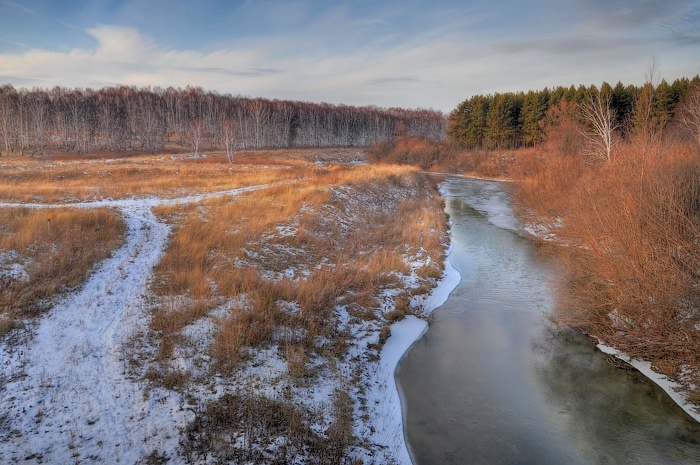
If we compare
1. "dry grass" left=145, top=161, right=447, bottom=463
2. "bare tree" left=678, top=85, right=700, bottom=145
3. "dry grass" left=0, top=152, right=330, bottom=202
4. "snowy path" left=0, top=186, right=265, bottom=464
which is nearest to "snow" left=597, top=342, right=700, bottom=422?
"dry grass" left=145, top=161, right=447, bottom=463

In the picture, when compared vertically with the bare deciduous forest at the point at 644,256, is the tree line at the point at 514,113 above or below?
above

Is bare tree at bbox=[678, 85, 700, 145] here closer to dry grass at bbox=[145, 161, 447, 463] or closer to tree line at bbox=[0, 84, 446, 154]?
dry grass at bbox=[145, 161, 447, 463]

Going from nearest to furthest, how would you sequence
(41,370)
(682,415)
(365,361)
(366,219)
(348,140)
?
(41,370) < (682,415) < (365,361) < (366,219) < (348,140)

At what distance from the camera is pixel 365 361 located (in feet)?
30.1

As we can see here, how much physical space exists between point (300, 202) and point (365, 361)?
40.1 ft

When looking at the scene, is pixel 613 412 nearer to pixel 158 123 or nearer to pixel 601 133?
pixel 601 133

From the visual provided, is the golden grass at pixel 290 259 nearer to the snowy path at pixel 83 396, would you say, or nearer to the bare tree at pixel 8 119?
the snowy path at pixel 83 396

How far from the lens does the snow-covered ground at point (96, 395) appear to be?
5.53 metres

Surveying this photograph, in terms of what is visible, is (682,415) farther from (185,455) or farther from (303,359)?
(185,455)

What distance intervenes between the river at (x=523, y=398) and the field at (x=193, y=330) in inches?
31.2

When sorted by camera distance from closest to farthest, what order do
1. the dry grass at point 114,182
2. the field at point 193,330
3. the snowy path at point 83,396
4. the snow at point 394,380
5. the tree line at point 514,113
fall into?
the snowy path at point 83,396
the field at point 193,330
the snow at point 394,380
the dry grass at point 114,182
the tree line at point 514,113

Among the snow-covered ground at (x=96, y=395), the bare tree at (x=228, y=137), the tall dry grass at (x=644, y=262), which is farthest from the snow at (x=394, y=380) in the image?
the bare tree at (x=228, y=137)

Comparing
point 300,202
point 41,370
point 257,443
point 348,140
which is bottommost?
point 257,443

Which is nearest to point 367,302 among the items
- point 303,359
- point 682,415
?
point 303,359
